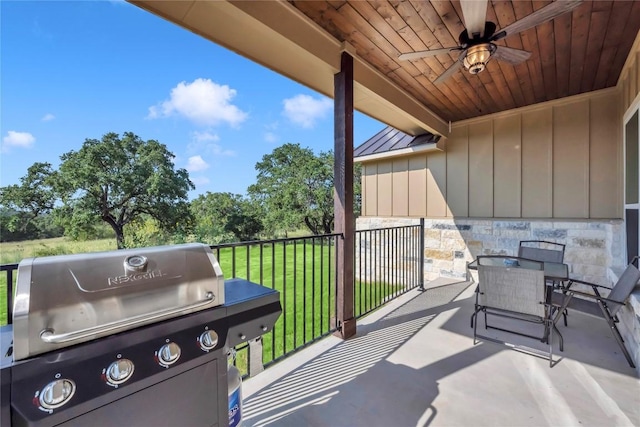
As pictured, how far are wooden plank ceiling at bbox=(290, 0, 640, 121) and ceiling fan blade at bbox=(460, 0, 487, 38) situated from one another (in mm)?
247

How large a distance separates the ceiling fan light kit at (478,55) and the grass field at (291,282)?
2073 millimetres

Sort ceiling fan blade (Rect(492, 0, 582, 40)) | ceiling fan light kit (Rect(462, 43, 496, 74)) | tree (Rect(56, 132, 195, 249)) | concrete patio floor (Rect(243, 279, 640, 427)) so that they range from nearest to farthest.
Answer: concrete patio floor (Rect(243, 279, 640, 427)) < ceiling fan blade (Rect(492, 0, 582, 40)) < ceiling fan light kit (Rect(462, 43, 496, 74)) < tree (Rect(56, 132, 195, 249))

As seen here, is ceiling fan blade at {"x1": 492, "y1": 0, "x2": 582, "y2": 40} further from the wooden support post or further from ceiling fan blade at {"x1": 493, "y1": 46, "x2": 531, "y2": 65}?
the wooden support post

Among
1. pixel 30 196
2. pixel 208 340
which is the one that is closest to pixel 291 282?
pixel 208 340

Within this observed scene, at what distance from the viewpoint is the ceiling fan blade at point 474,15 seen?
184 cm

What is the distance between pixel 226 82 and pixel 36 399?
23259mm

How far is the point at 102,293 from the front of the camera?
821 mm

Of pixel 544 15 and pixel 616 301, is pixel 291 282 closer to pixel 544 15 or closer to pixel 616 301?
pixel 616 301

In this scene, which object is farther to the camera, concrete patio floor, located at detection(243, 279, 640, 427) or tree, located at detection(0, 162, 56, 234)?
tree, located at detection(0, 162, 56, 234)

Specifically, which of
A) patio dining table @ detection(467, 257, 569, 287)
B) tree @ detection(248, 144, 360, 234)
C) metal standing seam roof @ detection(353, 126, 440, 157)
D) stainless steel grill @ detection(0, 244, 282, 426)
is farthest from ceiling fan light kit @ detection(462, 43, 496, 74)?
tree @ detection(248, 144, 360, 234)

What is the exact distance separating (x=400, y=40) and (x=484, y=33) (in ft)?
2.45

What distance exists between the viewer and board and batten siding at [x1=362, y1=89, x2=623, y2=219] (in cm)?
384

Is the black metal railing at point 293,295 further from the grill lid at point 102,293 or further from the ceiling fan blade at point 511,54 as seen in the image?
the ceiling fan blade at point 511,54

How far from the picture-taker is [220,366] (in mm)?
1016
